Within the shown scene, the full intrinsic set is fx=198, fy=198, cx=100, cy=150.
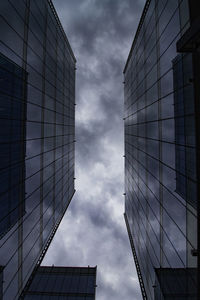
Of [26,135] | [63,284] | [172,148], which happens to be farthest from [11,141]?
[63,284]

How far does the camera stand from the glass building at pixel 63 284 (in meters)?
37.8

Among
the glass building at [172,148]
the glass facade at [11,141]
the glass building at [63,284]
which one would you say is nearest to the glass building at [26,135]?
the glass facade at [11,141]

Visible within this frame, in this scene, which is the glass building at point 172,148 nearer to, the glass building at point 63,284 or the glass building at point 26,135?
the glass building at point 26,135

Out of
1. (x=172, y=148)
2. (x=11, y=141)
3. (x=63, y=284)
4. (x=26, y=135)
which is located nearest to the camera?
(x=172, y=148)

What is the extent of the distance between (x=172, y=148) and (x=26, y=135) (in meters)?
13.2

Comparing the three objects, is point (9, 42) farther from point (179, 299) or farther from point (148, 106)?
point (179, 299)

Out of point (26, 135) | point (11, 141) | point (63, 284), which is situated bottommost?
point (63, 284)

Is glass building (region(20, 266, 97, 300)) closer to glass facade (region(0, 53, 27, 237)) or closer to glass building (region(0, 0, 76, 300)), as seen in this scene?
glass building (region(0, 0, 76, 300))

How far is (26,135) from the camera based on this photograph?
18875mm

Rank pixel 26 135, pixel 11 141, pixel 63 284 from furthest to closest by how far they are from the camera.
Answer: pixel 63 284
pixel 26 135
pixel 11 141

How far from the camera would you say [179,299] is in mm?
14641

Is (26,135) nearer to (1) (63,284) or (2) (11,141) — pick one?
(2) (11,141)

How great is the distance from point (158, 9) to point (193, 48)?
10410mm

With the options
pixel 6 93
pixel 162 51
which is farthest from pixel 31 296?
pixel 162 51
